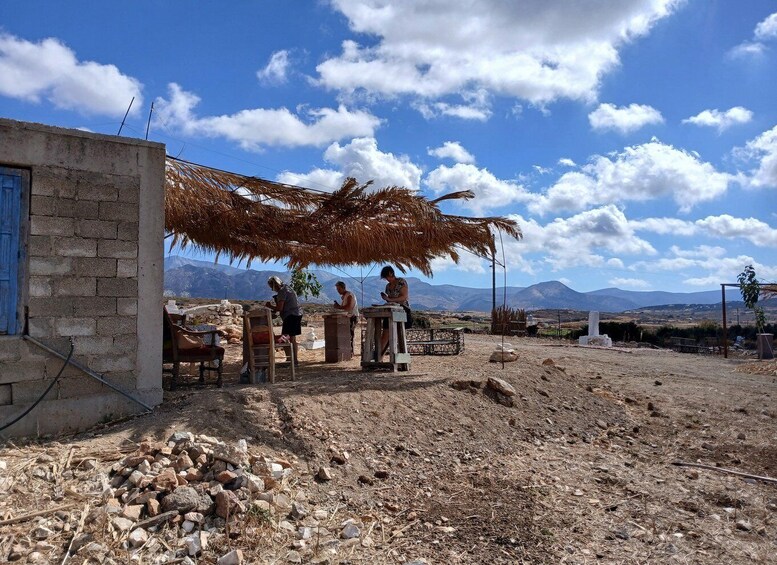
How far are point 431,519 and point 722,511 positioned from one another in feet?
9.08

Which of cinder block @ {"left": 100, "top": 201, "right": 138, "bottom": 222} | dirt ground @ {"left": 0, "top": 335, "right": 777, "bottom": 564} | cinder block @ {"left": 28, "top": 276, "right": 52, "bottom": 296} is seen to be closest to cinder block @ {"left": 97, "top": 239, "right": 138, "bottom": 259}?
cinder block @ {"left": 100, "top": 201, "right": 138, "bottom": 222}

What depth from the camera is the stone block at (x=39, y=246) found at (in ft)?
19.2

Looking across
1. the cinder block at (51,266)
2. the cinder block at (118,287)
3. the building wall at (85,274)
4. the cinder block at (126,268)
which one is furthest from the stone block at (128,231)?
the cinder block at (51,266)

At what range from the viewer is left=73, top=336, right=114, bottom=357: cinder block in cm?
608

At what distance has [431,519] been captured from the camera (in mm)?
5027

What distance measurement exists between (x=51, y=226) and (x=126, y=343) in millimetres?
1413

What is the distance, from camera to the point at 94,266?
Result: 6.18m

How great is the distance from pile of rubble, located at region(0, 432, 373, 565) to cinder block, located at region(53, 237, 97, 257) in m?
2.19

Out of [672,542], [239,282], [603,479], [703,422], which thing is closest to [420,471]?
[603,479]

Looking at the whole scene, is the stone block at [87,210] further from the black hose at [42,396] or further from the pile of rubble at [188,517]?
→ the pile of rubble at [188,517]

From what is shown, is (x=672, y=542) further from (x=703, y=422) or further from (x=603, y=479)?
(x=703, y=422)

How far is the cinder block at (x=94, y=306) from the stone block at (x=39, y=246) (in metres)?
0.55

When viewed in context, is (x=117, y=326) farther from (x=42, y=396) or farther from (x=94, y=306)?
(x=42, y=396)

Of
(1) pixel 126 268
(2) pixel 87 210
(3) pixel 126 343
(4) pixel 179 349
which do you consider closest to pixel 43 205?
(2) pixel 87 210
